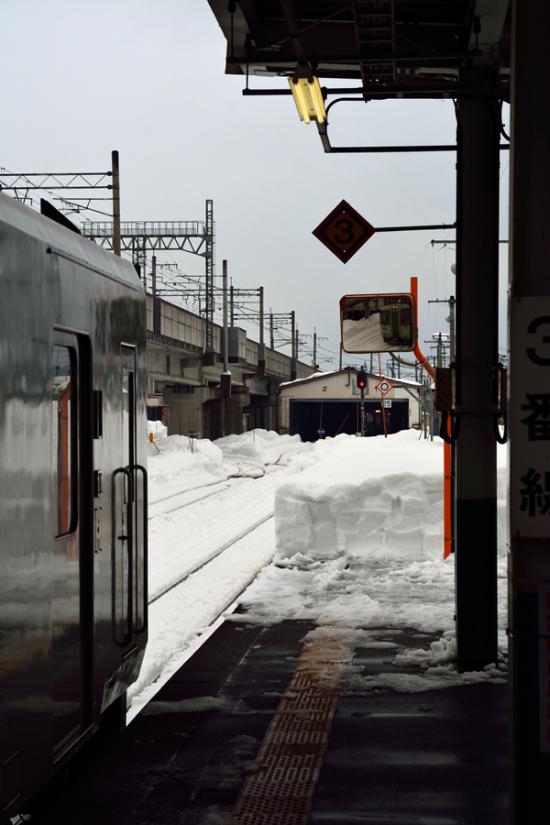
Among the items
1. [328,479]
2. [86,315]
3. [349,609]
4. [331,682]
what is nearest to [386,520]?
[328,479]

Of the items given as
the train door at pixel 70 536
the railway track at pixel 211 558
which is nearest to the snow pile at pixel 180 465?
the railway track at pixel 211 558

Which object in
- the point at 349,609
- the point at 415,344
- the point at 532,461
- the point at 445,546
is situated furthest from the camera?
the point at 445,546

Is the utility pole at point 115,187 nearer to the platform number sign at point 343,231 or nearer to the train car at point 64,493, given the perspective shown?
the platform number sign at point 343,231

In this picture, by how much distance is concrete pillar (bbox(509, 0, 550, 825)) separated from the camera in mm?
3615

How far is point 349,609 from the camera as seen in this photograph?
10477mm

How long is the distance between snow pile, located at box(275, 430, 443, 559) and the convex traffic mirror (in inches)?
157

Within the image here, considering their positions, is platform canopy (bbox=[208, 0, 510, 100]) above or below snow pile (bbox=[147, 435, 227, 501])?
above

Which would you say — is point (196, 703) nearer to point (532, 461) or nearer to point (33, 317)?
point (33, 317)

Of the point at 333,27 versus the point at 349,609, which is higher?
the point at 333,27

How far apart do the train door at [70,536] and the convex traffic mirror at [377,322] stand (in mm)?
4626

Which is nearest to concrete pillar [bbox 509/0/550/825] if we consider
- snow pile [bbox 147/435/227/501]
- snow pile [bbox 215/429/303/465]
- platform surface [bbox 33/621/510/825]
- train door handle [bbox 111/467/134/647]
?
platform surface [bbox 33/621/510/825]

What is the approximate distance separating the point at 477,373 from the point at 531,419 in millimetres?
4510

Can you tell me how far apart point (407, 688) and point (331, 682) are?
573mm

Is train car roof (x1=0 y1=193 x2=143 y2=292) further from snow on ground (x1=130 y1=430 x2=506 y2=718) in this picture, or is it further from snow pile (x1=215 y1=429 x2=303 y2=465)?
snow pile (x1=215 y1=429 x2=303 y2=465)
